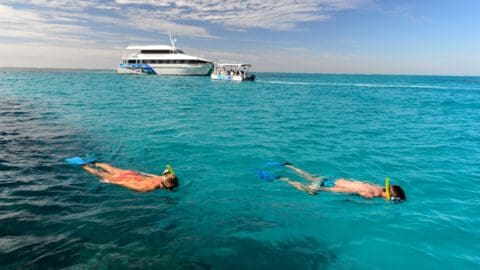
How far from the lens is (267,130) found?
14.6 m

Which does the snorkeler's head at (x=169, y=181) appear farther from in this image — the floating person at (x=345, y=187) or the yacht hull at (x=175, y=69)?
the yacht hull at (x=175, y=69)

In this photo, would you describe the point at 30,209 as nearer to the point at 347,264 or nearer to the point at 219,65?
the point at 347,264

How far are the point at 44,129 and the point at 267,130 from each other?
30.7 feet

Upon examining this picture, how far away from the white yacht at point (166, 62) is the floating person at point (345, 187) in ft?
214

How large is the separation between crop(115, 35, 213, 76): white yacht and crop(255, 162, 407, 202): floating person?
65.3 m

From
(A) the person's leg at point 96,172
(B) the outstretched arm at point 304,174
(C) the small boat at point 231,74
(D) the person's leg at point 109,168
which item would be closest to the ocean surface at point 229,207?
(A) the person's leg at point 96,172

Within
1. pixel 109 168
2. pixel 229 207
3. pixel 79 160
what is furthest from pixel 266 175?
pixel 79 160

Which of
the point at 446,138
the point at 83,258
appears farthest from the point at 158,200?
the point at 446,138

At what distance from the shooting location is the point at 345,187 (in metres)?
7.39

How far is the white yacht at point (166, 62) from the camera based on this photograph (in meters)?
70.4

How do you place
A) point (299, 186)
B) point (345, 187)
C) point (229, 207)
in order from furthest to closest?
point (299, 186) → point (345, 187) → point (229, 207)

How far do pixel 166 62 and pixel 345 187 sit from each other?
68.7m

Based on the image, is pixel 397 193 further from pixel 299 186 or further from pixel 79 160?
pixel 79 160

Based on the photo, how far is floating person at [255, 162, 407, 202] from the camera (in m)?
6.96
